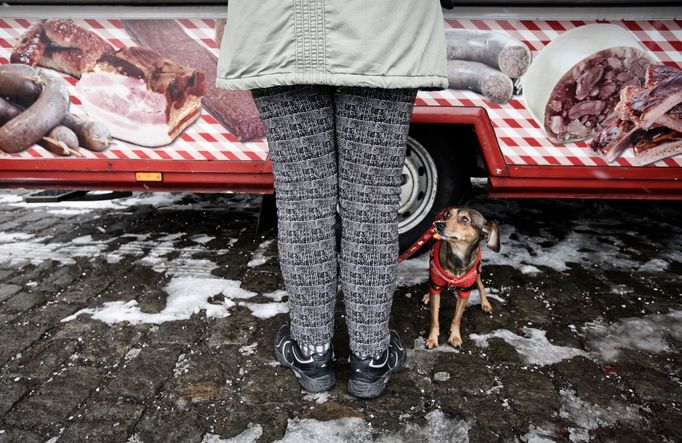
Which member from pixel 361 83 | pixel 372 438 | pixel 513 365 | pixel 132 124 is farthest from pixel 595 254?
pixel 132 124

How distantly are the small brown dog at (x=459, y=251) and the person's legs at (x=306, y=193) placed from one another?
596 mm

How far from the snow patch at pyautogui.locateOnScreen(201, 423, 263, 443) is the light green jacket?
1174 mm

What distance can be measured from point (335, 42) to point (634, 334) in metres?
2.04

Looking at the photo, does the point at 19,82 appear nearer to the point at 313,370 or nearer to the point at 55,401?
the point at 55,401

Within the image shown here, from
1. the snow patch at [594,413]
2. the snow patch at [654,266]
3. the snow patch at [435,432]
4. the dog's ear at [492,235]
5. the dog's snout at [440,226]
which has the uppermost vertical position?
the dog's snout at [440,226]

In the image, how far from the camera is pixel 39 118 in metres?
2.72

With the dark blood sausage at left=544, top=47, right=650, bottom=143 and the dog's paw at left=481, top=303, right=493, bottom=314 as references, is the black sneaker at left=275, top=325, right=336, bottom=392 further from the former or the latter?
the dark blood sausage at left=544, top=47, right=650, bottom=143

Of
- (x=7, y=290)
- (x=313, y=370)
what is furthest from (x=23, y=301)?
(x=313, y=370)

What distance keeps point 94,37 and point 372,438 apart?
246 centimetres

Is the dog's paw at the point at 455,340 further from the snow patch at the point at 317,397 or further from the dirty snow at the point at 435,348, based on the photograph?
the snow patch at the point at 317,397

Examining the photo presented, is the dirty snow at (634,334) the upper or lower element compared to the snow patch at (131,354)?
lower

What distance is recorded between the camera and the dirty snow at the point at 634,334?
219 centimetres

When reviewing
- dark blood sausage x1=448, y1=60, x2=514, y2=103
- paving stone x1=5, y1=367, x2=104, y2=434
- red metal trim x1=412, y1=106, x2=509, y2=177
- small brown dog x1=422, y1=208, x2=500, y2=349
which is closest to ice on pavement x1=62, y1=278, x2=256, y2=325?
paving stone x1=5, y1=367, x2=104, y2=434

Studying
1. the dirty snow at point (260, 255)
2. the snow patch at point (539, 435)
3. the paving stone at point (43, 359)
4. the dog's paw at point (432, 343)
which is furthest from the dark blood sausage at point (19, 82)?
the snow patch at point (539, 435)
